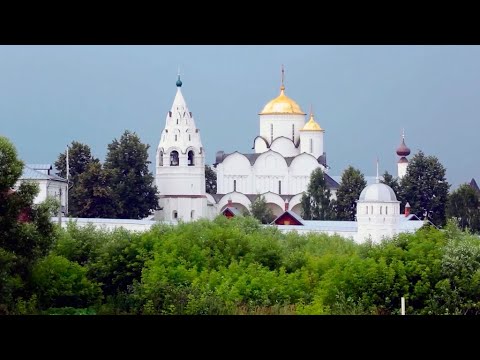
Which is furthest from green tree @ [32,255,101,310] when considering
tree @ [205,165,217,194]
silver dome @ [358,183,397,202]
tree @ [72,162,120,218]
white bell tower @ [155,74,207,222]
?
tree @ [205,165,217,194]

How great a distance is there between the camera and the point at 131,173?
3903 cm

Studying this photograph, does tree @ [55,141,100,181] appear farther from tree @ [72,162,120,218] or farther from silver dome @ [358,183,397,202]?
silver dome @ [358,183,397,202]

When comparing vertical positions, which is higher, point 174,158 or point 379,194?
point 174,158

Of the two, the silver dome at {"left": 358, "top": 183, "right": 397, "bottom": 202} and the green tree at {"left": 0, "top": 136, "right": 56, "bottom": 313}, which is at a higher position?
the silver dome at {"left": 358, "top": 183, "right": 397, "bottom": 202}

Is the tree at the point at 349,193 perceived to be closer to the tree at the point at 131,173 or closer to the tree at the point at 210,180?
the tree at the point at 131,173

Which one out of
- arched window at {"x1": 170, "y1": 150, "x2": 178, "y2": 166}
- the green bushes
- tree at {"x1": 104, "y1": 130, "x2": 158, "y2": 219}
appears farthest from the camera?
arched window at {"x1": 170, "y1": 150, "x2": 178, "y2": 166}

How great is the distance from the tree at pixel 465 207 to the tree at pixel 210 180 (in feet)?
35.0

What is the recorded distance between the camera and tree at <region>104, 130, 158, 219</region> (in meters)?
38.8

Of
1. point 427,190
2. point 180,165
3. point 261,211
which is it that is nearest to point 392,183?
point 427,190

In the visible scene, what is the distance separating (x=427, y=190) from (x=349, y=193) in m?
2.22

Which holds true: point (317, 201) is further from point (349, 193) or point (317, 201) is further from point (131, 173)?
point (131, 173)

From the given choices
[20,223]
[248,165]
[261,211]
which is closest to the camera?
[20,223]

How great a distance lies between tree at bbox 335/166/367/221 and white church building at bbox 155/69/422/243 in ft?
7.50
